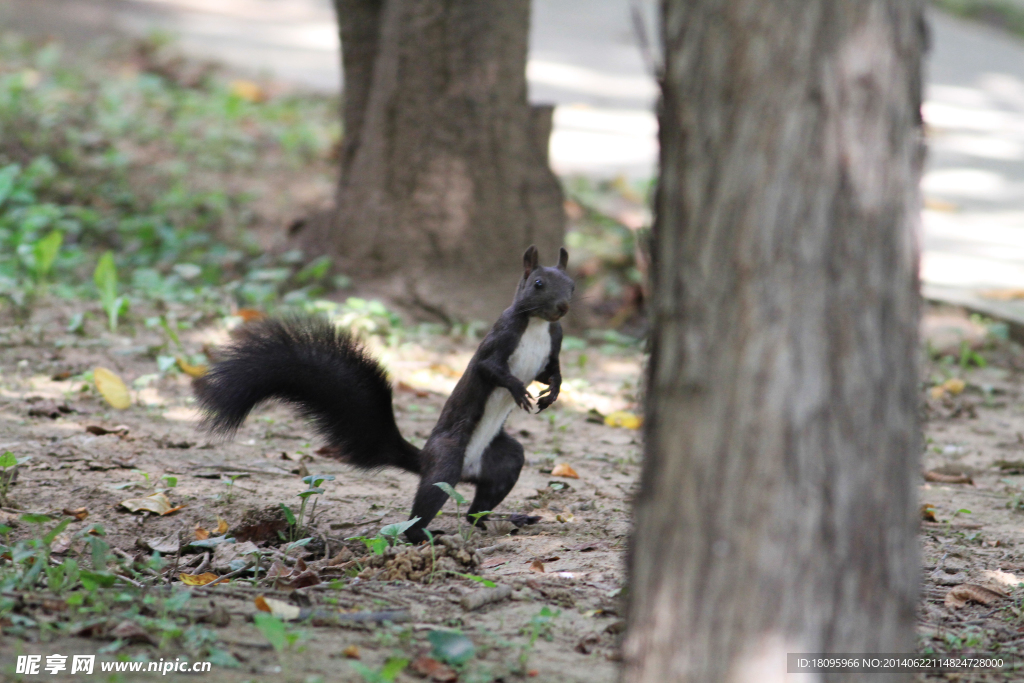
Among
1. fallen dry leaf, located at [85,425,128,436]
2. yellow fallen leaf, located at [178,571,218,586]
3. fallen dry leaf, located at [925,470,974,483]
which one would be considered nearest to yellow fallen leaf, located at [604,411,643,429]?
fallen dry leaf, located at [925,470,974,483]

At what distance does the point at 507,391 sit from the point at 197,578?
1.22m

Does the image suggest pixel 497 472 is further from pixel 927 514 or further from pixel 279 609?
pixel 927 514

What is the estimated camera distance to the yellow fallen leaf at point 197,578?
278cm

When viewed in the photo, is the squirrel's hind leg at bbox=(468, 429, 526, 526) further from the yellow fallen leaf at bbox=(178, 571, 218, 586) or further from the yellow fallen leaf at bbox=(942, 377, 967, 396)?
the yellow fallen leaf at bbox=(942, 377, 967, 396)

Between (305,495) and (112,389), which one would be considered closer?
(305,495)

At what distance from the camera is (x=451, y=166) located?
6031mm

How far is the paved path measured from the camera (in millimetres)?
7875

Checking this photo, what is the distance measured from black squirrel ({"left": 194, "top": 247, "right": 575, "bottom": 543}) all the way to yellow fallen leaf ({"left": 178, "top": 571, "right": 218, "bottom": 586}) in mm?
457

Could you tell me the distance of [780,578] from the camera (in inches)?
70.5

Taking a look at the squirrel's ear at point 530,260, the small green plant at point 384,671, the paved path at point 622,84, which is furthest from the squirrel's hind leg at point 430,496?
the paved path at point 622,84

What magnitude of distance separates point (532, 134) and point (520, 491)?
2.98 meters

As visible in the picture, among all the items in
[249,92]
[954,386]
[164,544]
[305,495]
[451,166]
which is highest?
[249,92]

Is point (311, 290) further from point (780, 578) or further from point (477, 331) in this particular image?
point (780, 578)

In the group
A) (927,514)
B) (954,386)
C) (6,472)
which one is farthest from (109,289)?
(954,386)
